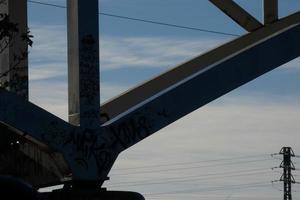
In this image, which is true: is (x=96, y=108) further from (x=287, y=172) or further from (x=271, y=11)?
(x=287, y=172)

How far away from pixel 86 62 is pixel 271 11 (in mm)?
5590

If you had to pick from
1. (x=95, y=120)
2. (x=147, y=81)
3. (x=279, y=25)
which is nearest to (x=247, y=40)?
(x=279, y=25)

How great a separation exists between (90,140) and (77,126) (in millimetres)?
350

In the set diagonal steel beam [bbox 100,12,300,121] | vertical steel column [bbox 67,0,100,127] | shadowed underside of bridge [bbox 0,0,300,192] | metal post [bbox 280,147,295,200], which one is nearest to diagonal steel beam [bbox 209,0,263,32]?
diagonal steel beam [bbox 100,12,300,121]

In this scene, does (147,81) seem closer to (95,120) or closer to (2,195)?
(95,120)

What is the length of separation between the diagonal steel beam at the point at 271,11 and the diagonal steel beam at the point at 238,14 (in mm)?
235

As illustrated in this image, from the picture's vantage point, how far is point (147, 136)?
50.7 ft

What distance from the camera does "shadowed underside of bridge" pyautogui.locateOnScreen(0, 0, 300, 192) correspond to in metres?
14.3

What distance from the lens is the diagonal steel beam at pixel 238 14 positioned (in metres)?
18.5

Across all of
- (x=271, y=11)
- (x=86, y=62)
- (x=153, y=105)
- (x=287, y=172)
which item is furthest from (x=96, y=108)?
(x=287, y=172)

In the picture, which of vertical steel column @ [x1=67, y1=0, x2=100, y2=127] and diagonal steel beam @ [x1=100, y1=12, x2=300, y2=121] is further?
diagonal steel beam @ [x1=100, y1=12, x2=300, y2=121]

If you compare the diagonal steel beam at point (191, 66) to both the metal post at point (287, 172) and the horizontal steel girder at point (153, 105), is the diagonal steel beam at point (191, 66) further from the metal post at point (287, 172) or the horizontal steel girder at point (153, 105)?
the metal post at point (287, 172)

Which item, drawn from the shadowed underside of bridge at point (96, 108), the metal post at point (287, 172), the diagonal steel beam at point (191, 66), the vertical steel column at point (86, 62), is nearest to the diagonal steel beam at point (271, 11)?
the diagonal steel beam at point (191, 66)

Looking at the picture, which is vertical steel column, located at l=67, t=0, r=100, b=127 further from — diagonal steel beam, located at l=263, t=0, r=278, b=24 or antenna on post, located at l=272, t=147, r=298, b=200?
antenna on post, located at l=272, t=147, r=298, b=200
